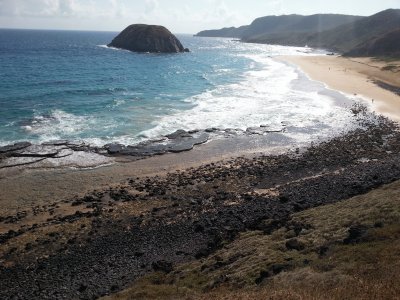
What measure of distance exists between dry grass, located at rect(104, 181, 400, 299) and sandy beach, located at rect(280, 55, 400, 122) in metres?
36.4

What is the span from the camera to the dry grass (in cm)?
1342

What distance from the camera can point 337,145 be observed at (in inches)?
1598

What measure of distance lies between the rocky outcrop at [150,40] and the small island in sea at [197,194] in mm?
88355

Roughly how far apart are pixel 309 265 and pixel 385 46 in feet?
414

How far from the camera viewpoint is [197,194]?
29.8 m

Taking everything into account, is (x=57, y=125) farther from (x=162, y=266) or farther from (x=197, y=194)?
(x=162, y=266)

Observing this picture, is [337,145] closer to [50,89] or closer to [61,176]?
[61,176]

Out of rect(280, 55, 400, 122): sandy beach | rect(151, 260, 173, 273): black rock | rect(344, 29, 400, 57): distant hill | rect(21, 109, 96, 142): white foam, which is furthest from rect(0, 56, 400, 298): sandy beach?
rect(344, 29, 400, 57): distant hill

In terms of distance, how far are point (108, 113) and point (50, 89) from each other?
19.5m

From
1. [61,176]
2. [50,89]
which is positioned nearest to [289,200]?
[61,176]

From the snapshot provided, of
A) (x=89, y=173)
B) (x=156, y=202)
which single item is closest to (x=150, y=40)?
(x=89, y=173)

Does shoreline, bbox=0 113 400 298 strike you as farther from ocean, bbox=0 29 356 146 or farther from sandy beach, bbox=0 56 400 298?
ocean, bbox=0 29 356 146

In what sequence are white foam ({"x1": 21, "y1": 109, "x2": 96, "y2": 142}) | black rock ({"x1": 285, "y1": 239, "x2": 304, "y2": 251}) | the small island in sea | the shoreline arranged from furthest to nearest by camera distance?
white foam ({"x1": 21, "y1": 109, "x2": 96, "y2": 142}) < the shoreline < black rock ({"x1": 285, "y1": 239, "x2": 304, "y2": 251}) < the small island in sea

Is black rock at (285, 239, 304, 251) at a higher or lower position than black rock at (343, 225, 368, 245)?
lower
